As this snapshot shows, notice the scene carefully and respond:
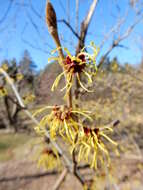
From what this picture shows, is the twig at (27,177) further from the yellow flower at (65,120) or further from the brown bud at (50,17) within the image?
the brown bud at (50,17)

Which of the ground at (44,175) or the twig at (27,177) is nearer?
the ground at (44,175)

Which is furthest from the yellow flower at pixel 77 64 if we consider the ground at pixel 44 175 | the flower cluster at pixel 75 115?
the ground at pixel 44 175

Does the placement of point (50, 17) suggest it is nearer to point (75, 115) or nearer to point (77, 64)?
point (77, 64)

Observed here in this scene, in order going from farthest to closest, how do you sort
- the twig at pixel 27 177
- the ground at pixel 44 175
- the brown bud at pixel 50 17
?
the twig at pixel 27 177 < the ground at pixel 44 175 < the brown bud at pixel 50 17

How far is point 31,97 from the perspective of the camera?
1409 mm

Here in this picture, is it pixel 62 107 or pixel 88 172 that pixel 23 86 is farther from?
pixel 88 172

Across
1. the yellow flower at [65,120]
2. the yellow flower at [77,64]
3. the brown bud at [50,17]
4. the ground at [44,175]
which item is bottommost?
the ground at [44,175]

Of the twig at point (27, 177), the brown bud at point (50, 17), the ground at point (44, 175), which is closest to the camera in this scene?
the brown bud at point (50, 17)

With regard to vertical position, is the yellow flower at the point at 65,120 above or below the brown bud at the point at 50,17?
below

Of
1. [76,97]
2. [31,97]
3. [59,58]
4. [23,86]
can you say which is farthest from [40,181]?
[59,58]

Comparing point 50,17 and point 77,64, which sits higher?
point 50,17

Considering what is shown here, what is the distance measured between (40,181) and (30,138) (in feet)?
8.26

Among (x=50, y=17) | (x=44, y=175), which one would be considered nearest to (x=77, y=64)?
(x=50, y=17)

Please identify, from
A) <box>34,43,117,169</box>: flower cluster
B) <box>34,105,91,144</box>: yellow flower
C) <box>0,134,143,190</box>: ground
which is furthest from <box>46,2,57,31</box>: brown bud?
<box>0,134,143,190</box>: ground
